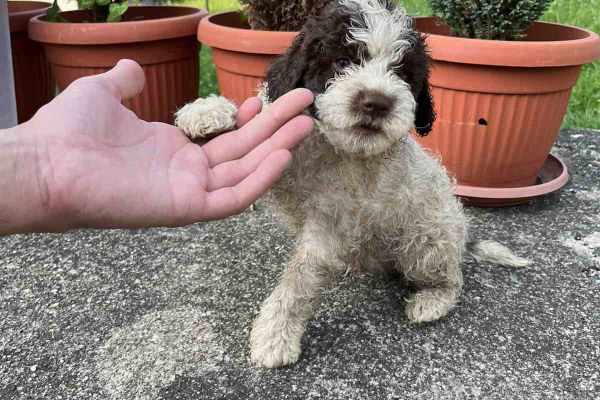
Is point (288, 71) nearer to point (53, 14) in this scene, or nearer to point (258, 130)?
point (258, 130)

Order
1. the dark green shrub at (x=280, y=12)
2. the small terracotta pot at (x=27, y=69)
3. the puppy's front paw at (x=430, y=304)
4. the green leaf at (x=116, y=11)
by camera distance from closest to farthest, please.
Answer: the puppy's front paw at (x=430, y=304)
the dark green shrub at (x=280, y=12)
the green leaf at (x=116, y=11)
the small terracotta pot at (x=27, y=69)

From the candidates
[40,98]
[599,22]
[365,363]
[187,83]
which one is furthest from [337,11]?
[599,22]

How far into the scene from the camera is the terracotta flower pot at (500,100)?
11.0ft

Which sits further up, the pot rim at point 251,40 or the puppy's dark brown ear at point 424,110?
the pot rim at point 251,40

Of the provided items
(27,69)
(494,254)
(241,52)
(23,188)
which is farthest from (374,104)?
(27,69)

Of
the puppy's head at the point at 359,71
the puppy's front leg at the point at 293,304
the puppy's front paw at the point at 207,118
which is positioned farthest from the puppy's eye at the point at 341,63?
the puppy's front leg at the point at 293,304

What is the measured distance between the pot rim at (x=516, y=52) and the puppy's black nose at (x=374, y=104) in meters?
1.53

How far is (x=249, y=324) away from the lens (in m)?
2.82

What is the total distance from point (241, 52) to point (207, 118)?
1770 millimetres

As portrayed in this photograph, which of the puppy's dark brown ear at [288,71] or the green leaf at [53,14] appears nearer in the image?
the puppy's dark brown ear at [288,71]

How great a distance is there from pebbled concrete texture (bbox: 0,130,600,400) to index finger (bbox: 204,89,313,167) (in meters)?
0.98

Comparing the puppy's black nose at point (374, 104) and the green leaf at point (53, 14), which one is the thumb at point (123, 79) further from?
the green leaf at point (53, 14)

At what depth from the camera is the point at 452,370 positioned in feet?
8.27

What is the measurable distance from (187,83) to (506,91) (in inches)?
106
